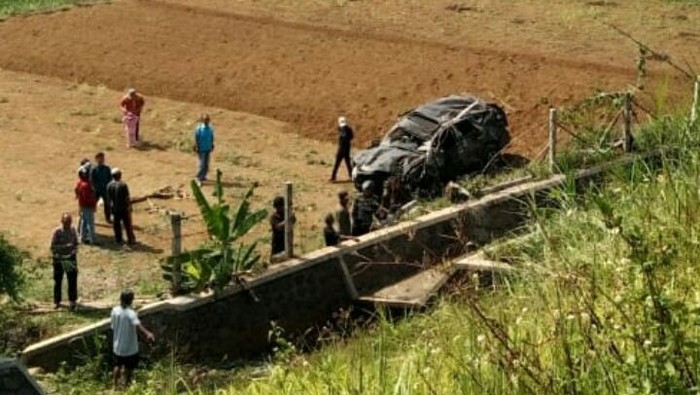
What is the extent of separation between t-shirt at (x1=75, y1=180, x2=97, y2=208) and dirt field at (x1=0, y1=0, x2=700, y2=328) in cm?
68

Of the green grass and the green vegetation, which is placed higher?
the green grass

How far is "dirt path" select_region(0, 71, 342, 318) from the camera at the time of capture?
1927cm

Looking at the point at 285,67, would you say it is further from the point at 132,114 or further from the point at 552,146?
the point at 552,146

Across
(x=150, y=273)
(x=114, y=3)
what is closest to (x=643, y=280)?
(x=150, y=273)

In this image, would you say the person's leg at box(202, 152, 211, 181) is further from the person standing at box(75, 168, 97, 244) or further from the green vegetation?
the green vegetation

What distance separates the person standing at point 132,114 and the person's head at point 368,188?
6.05 metres

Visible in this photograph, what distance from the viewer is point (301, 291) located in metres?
16.0

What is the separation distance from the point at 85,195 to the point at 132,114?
6.89 metres

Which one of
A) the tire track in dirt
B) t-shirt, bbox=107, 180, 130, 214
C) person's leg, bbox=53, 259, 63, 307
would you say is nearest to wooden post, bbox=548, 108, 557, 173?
the tire track in dirt

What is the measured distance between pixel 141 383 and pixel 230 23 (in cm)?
2300

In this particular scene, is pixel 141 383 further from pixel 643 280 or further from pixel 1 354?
pixel 643 280

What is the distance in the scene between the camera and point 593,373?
551 cm

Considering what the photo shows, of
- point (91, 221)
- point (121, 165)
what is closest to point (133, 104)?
point (121, 165)

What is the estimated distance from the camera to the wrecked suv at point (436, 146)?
72.0 ft
